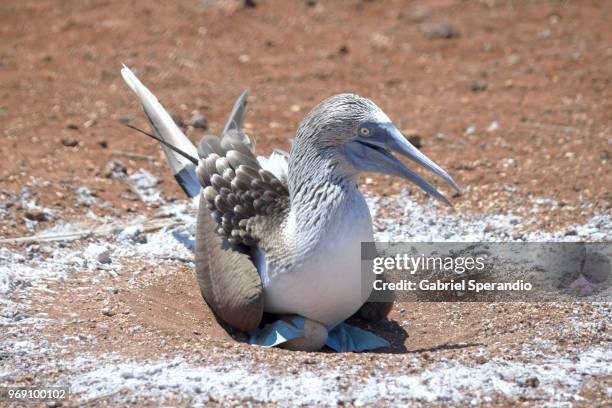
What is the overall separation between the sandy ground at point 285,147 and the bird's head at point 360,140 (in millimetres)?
1164

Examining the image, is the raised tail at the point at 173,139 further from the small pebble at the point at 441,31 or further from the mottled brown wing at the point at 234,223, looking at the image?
the small pebble at the point at 441,31

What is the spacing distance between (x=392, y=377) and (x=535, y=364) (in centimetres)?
84

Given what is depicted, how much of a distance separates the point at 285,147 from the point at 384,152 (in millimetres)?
3514

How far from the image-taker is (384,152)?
20.1ft

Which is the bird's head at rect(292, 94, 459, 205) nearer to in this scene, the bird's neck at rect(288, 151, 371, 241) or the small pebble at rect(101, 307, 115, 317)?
the bird's neck at rect(288, 151, 371, 241)

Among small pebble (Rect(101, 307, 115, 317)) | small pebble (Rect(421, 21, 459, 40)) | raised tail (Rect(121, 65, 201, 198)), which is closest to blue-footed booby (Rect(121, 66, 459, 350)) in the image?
small pebble (Rect(101, 307, 115, 317))

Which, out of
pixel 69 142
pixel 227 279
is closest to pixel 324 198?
pixel 227 279

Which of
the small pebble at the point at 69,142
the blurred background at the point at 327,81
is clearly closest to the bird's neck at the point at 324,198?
the blurred background at the point at 327,81

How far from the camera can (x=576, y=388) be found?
530 centimetres

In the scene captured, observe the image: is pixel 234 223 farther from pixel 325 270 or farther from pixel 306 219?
pixel 325 270

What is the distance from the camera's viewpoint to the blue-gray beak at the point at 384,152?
601 centimetres

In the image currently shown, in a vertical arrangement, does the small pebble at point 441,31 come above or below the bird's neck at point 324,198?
above

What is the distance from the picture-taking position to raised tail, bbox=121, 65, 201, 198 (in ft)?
25.5

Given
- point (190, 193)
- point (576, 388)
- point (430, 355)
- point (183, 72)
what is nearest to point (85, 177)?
point (190, 193)
